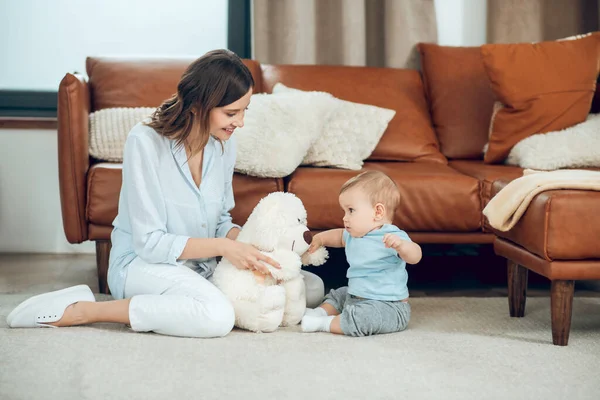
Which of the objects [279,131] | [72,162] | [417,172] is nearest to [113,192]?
[72,162]

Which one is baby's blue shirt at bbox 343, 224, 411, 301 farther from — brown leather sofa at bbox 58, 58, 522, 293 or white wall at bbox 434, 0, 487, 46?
white wall at bbox 434, 0, 487, 46

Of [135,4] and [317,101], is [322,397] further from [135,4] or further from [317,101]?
[135,4]

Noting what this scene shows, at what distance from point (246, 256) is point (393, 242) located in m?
0.39

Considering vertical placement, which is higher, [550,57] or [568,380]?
[550,57]

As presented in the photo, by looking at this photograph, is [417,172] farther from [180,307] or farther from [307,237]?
[180,307]

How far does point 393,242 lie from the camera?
1934 mm

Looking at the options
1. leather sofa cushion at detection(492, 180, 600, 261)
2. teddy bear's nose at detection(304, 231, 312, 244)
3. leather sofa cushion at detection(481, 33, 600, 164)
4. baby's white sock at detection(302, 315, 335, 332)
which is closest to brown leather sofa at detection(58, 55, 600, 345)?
leather sofa cushion at detection(492, 180, 600, 261)

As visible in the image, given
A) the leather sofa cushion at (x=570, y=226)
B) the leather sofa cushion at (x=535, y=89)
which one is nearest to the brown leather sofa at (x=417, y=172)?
the leather sofa cushion at (x=570, y=226)

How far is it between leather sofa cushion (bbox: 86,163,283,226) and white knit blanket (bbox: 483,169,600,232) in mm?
781

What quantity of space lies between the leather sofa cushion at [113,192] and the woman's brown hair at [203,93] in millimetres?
497

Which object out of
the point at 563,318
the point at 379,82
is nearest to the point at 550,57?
the point at 379,82

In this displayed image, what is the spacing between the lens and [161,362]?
1691mm

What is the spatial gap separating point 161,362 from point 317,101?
1.34 metres

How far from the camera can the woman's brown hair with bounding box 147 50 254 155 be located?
6.34 ft
